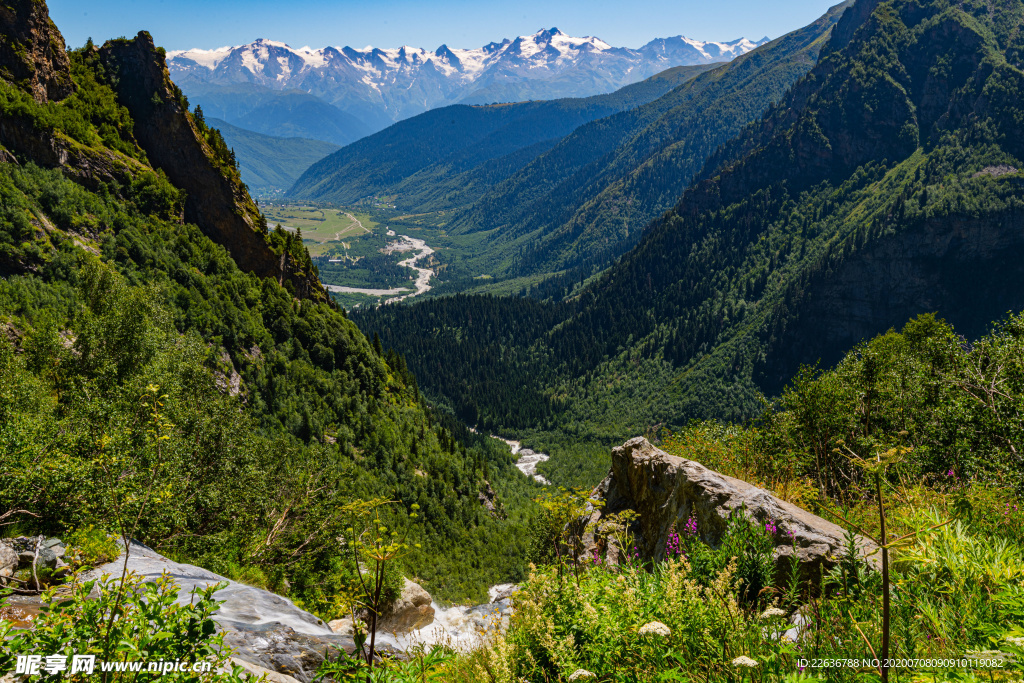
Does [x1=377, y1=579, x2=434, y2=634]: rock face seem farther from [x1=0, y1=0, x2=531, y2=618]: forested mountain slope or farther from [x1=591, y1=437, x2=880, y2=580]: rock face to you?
[x1=591, y1=437, x2=880, y2=580]: rock face

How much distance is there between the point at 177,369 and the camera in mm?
32500

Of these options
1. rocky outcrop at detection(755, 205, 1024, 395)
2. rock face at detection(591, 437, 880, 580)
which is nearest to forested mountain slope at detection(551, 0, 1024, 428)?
rocky outcrop at detection(755, 205, 1024, 395)

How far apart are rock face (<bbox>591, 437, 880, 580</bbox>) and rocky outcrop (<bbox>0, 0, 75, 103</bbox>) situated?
227 feet

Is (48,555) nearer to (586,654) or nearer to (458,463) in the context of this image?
(586,654)

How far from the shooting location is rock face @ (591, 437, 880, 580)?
9719mm

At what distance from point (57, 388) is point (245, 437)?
1059 centimetres

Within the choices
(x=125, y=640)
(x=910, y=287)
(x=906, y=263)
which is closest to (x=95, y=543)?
(x=125, y=640)

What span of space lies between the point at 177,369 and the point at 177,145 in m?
49.3

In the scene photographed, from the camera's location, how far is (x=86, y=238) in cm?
4619

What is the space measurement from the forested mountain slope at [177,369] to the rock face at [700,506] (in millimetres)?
10926

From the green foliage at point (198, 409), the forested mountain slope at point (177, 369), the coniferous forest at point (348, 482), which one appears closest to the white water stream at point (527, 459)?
the coniferous forest at point (348, 482)

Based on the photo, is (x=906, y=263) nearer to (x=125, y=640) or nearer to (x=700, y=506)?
(x=700, y=506)

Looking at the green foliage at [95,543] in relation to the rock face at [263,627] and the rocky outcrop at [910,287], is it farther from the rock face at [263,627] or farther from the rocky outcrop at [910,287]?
the rocky outcrop at [910,287]

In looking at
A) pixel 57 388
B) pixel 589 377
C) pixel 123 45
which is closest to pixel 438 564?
pixel 57 388
